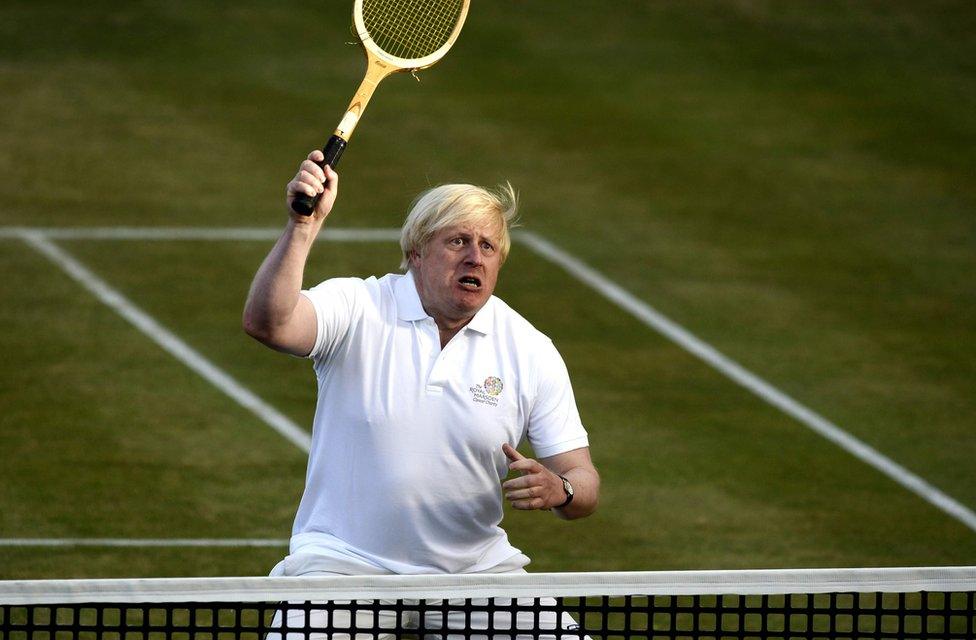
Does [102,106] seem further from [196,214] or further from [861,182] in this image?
[861,182]

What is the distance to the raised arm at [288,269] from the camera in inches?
219

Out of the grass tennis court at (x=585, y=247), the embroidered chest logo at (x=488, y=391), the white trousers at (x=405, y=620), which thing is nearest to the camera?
the white trousers at (x=405, y=620)

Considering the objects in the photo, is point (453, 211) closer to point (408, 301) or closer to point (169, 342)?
point (408, 301)

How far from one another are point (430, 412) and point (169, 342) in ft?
24.4

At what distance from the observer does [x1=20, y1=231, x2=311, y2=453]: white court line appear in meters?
11.7

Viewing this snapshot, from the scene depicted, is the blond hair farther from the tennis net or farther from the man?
the tennis net

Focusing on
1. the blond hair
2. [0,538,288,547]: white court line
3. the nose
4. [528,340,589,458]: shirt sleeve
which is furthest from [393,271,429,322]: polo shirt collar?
[0,538,288,547]: white court line

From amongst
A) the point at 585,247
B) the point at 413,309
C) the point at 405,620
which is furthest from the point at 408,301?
the point at 585,247

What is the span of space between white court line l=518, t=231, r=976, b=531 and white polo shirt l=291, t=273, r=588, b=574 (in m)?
4.95

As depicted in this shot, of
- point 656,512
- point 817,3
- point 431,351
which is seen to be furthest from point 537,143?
point 431,351

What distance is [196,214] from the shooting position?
51.8 feet

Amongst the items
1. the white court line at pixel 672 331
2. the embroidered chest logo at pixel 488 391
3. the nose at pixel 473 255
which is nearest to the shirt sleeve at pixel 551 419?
the embroidered chest logo at pixel 488 391

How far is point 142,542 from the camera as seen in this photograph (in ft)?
31.4

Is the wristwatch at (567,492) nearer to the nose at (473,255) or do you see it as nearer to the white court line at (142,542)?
the nose at (473,255)
